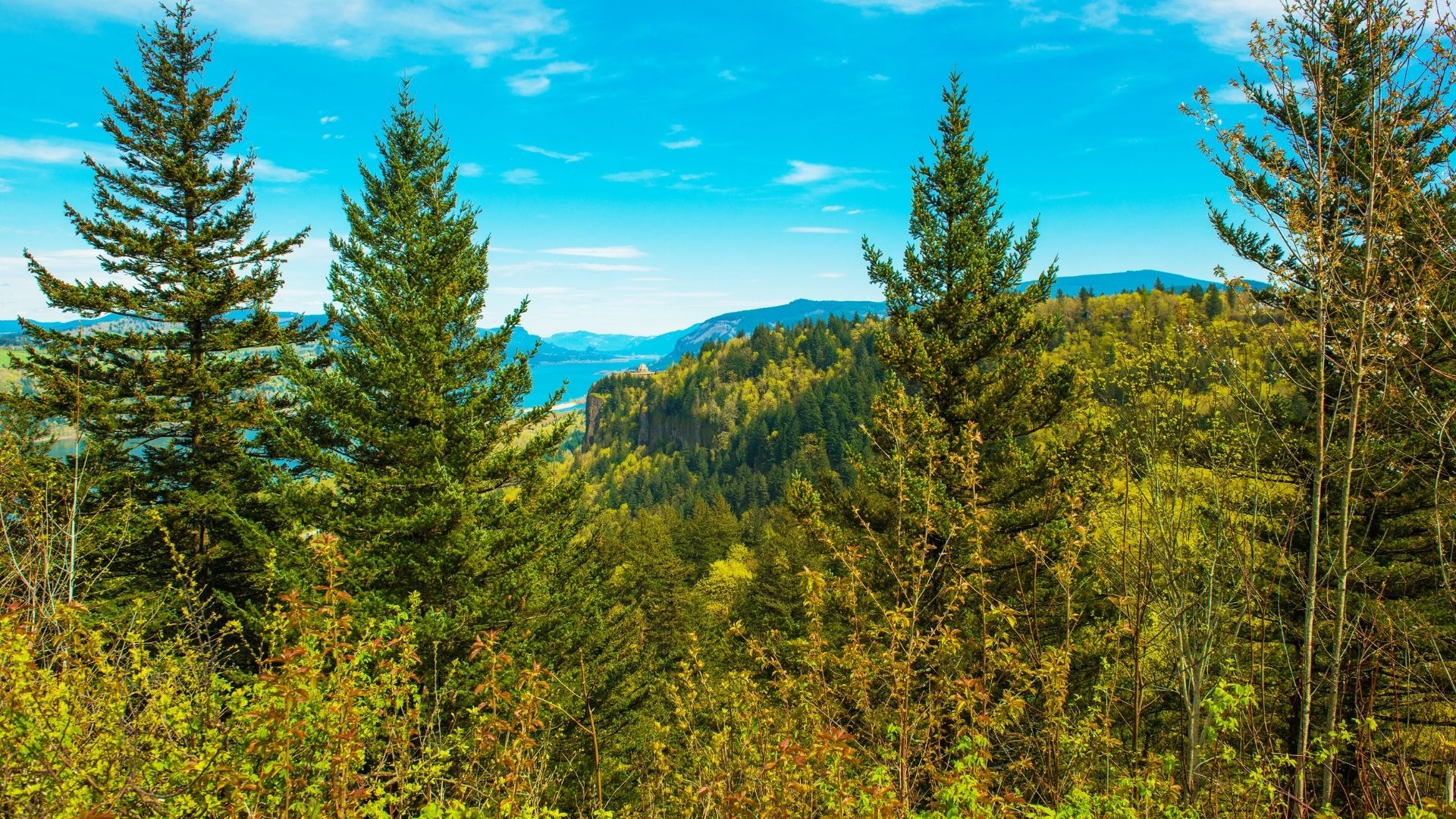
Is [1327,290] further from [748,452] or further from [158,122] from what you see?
[748,452]

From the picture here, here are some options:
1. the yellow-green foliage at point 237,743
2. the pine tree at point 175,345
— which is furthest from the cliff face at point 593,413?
the yellow-green foliage at point 237,743

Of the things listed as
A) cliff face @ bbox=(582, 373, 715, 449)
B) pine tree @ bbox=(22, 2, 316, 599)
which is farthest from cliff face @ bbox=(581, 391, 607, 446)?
pine tree @ bbox=(22, 2, 316, 599)

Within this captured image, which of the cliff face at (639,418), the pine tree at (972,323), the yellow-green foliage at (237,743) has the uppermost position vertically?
the pine tree at (972,323)

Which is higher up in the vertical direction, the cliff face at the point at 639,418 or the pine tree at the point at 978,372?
the pine tree at the point at 978,372

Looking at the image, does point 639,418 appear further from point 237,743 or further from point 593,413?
point 237,743

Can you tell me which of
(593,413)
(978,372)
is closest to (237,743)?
(978,372)

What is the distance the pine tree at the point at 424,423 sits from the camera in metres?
9.05

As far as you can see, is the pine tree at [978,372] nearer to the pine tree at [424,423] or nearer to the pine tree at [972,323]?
the pine tree at [972,323]

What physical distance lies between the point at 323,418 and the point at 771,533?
32114mm

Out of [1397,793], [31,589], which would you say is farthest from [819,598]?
[31,589]

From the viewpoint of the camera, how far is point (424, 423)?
384 inches

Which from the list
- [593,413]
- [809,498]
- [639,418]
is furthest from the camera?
[593,413]

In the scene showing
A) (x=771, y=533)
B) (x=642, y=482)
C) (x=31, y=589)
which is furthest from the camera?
(x=642, y=482)

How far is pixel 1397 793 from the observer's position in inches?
129
